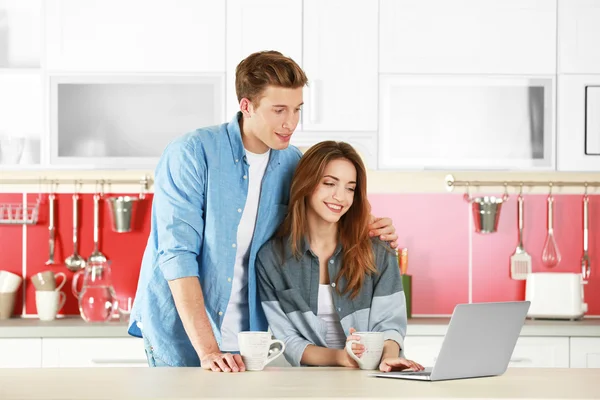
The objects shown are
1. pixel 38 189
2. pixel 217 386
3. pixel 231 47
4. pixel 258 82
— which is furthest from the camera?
pixel 38 189

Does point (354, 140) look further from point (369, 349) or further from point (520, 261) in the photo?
point (369, 349)

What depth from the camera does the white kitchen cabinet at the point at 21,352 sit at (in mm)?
3477

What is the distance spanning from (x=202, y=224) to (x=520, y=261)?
6.51ft

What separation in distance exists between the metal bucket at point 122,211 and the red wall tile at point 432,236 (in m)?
1.02

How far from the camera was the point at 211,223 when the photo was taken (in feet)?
7.79

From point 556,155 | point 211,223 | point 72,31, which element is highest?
point 72,31

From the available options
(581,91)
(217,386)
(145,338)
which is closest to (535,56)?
(581,91)

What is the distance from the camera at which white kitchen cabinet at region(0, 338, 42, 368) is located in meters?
3.48

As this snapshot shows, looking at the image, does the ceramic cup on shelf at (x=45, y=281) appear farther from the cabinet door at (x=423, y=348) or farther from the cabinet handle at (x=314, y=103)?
the cabinet door at (x=423, y=348)

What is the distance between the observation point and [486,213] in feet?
12.8

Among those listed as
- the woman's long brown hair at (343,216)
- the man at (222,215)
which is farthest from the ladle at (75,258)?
the woman's long brown hair at (343,216)

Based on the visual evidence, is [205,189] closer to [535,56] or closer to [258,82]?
[258,82]

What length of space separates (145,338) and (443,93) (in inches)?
68.5

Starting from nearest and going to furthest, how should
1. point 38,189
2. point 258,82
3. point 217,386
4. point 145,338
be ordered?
point 217,386 < point 258,82 < point 145,338 < point 38,189
